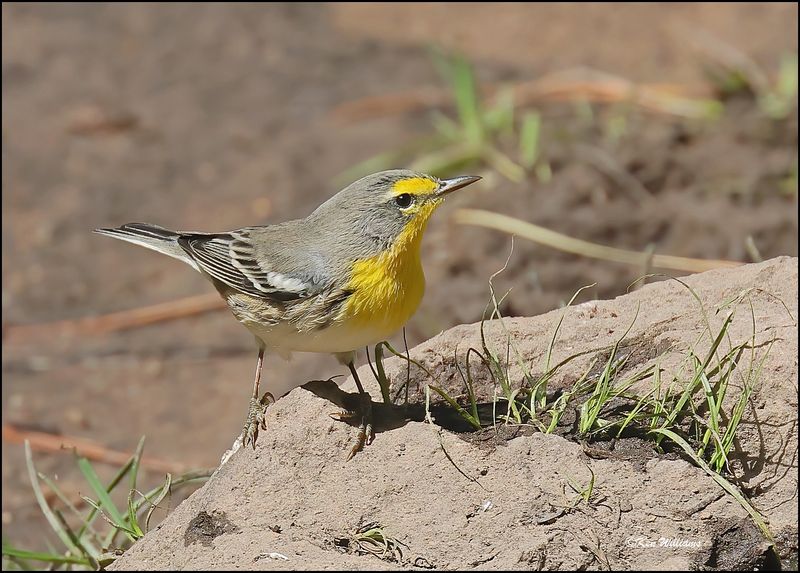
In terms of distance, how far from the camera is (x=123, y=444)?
7.21 metres

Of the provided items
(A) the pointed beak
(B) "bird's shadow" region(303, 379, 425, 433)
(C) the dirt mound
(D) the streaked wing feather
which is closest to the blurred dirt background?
(D) the streaked wing feather

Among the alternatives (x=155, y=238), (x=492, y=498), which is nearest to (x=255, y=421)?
(x=492, y=498)

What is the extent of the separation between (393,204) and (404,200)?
0.05 meters

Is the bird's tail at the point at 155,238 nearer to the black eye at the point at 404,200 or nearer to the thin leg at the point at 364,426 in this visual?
the black eye at the point at 404,200

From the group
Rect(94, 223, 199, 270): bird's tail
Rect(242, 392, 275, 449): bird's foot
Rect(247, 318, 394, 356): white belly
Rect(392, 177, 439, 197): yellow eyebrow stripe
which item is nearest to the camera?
Rect(242, 392, 275, 449): bird's foot

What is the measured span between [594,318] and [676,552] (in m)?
1.17

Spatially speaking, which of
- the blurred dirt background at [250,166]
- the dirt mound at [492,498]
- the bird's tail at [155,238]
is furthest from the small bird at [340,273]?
the blurred dirt background at [250,166]

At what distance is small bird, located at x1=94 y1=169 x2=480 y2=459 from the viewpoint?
4516 mm

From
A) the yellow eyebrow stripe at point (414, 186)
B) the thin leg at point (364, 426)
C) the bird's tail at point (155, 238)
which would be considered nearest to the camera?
the thin leg at point (364, 426)

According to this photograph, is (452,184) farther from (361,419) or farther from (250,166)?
(250,166)

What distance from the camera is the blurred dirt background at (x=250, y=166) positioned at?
7543 millimetres

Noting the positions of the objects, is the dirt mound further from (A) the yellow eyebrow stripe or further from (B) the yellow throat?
(A) the yellow eyebrow stripe

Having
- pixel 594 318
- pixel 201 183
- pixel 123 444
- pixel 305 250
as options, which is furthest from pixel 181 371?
pixel 594 318

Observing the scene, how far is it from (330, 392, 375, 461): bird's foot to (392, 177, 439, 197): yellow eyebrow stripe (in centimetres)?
99
